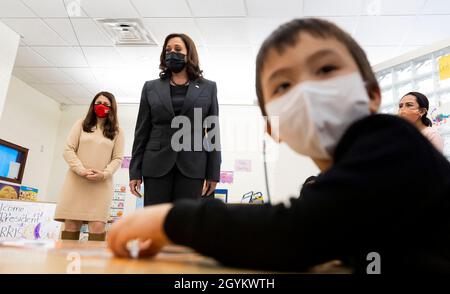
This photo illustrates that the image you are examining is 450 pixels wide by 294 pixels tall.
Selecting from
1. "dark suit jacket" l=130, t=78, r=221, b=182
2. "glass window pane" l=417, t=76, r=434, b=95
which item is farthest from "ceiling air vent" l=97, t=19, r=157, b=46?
"glass window pane" l=417, t=76, r=434, b=95

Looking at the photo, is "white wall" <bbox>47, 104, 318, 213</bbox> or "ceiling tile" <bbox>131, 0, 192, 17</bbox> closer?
"ceiling tile" <bbox>131, 0, 192, 17</bbox>

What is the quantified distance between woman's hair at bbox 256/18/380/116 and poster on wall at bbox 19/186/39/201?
5229 millimetres

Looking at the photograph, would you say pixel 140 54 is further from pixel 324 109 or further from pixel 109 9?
pixel 324 109

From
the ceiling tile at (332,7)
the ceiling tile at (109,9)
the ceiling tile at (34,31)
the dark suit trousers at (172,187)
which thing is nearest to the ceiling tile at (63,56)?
the ceiling tile at (34,31)

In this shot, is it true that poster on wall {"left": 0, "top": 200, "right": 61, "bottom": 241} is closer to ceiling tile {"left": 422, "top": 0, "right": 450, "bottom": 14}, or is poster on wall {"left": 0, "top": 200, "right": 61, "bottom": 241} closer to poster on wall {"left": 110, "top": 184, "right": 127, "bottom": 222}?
poster on wall {"left": 110, "top": 184, "right": 127, "bottom": 222}

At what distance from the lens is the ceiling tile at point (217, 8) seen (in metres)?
2.92

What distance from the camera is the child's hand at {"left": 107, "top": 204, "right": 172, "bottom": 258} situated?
375mm

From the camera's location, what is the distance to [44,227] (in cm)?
321

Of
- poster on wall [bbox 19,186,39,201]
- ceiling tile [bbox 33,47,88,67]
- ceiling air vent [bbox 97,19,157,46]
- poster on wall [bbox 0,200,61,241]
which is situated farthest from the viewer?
poster on wall [bbox 19,186,39,201]

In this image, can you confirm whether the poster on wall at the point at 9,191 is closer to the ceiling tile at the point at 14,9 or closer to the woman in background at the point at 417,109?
the ceiling tile at the point at 14,9

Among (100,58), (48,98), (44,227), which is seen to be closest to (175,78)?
(44,227)

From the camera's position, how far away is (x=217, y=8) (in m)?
3.00

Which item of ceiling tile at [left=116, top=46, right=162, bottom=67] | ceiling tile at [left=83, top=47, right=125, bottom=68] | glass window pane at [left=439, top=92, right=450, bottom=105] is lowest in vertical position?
glass window pane at [left=439, top=92, right=450, bottom=105]

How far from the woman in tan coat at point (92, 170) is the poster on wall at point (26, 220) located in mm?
1040
